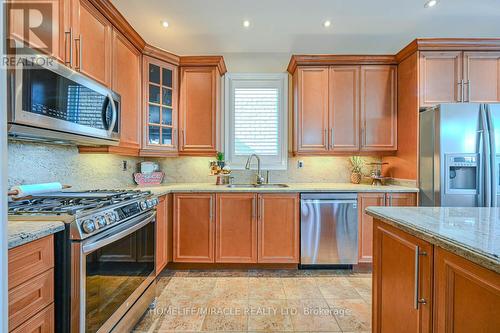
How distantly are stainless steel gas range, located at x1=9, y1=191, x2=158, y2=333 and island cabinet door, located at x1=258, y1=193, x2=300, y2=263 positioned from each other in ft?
3.96

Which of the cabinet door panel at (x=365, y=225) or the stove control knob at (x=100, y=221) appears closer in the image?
the stove control knob at (x=100, y=221)

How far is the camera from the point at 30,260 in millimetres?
992

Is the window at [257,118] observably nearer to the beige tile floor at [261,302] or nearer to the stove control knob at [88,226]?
the beige tile floor at [261,302]

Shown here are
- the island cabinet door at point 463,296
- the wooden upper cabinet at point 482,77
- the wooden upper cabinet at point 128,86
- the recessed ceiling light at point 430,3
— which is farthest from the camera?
the wooden upper cabinet at point 482,77

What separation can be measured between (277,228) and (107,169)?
1.96m

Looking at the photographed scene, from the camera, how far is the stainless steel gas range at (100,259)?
1157 millimetres

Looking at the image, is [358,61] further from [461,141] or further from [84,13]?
[84,13]

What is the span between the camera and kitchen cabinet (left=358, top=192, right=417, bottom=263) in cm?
269

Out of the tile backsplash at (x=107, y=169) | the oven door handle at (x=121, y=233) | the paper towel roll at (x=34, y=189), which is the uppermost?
the tile backsplash at (x=107, y=169)

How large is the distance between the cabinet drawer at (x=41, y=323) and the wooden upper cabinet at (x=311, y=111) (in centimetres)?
264

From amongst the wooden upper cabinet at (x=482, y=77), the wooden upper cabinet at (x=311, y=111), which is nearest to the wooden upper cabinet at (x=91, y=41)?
the wooden upper cabinet at (x=311, y=111)

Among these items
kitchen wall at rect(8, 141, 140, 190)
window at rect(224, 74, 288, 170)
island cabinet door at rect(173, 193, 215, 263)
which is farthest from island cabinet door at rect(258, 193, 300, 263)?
kitchen wall at rect(8, 141, 140, 190)

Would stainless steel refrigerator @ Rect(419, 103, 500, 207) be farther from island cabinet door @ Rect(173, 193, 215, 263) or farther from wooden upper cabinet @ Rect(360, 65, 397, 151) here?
island cabinet door @ Rect(173, 193, 215, 263)

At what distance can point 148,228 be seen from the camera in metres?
1.95
